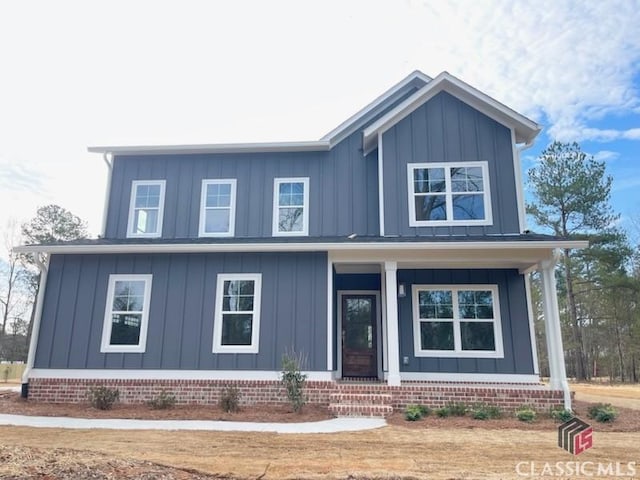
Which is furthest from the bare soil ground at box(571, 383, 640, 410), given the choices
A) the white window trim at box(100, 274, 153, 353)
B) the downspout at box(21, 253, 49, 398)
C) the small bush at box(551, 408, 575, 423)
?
the downspout at box(21, 253, 49, 398)

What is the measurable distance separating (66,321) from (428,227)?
8622 mm

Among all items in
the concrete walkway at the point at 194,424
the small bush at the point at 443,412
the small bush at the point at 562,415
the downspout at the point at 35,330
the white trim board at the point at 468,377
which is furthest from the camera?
the white trim board at the point at 468,377

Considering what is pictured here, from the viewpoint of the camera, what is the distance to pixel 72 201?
23969 mm

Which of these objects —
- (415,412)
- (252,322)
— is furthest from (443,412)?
(252,322)

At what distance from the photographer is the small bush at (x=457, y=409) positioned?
770cm

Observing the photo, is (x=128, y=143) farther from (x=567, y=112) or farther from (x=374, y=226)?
(x=567, y=112)

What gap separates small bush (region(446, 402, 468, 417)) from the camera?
25.2 ft

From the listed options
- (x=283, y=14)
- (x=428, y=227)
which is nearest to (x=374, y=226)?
(x=428, y=227)

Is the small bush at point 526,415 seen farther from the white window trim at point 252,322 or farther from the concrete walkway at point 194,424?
the white window trim at point 252,322

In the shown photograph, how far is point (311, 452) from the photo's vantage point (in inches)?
193

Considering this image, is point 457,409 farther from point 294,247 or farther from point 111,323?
point 111,323

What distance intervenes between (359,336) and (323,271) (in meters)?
2.74

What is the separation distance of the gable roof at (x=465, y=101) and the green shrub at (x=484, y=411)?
21.6 feet

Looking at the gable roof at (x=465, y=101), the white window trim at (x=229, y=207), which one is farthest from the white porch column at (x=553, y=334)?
the white window trim at (x=229, y=207)
